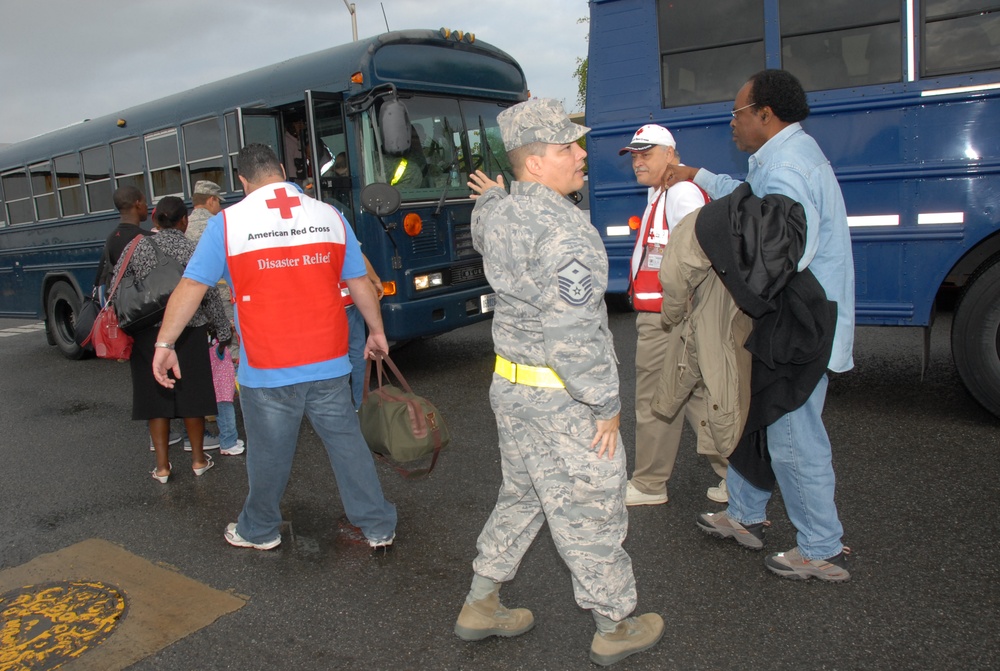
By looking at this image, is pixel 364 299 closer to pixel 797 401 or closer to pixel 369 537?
pixel 369 537

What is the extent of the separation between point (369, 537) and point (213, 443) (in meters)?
2.29

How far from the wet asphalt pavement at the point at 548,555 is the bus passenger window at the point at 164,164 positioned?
3524 millimetres

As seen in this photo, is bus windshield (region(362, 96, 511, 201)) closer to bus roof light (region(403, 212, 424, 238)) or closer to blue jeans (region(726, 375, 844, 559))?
bus roof light (region(403, 212, 424, 238))

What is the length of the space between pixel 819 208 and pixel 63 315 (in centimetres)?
1019

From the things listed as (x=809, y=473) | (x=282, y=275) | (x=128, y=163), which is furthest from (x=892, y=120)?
(x=128, y=163)

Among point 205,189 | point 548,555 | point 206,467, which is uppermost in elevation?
point 205,189

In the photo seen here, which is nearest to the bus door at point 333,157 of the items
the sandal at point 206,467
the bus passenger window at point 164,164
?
the sandal at point 206,467

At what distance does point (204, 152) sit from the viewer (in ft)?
26.8

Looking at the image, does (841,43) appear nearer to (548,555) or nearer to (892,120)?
(892,120)

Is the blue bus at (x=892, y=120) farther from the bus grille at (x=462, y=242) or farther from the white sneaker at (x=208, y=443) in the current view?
the white sneaker at (x=208, y=443)

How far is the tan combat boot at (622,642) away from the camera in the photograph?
2.75m

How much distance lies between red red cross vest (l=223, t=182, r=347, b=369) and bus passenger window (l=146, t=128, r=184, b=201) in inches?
226

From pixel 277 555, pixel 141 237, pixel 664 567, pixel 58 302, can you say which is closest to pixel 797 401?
pixel 664 567

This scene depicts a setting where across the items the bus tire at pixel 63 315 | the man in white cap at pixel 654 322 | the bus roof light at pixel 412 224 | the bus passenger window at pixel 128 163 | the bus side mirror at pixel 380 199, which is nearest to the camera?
the man in white cap at pixel 654 322
